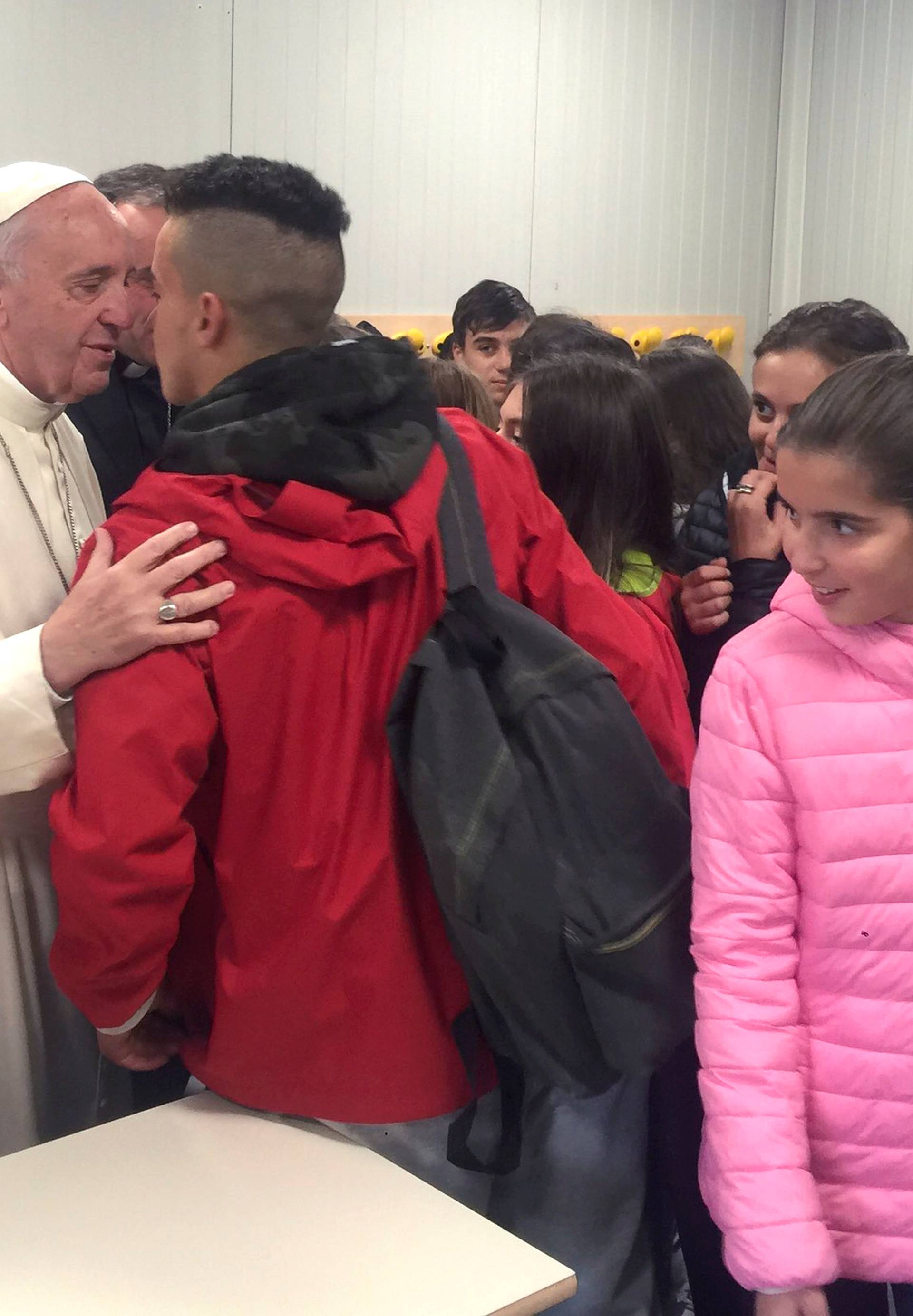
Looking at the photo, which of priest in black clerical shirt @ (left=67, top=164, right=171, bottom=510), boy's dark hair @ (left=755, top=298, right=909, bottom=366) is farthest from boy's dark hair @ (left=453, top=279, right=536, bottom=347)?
boy's dark hair @ (left=755, top=298, right=909, bottom=366)

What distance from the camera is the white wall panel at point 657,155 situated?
4.91 metres

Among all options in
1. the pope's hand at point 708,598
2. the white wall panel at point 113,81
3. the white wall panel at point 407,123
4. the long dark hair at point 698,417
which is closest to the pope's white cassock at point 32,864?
the pope's hand at point 708,598

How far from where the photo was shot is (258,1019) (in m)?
1.39

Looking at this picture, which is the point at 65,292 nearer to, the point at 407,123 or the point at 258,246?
the point at 258,246

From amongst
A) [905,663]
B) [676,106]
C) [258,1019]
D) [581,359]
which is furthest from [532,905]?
[676,106]

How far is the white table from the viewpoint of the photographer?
1126 millimetres

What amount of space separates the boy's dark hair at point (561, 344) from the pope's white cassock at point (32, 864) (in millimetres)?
737

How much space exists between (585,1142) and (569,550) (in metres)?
0.69

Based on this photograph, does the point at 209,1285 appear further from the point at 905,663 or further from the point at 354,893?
the point at 905,663

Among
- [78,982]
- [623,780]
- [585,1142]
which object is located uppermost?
[623,780]

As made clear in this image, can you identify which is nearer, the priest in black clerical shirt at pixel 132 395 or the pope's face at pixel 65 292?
the pope's face at pixel 65 292

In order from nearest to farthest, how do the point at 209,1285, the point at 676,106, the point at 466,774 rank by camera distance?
1. the point at 209,1285
2. the point at 466,774
3. the point at 676,106

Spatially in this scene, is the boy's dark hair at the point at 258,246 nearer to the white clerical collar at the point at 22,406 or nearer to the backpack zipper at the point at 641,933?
the white clerical collar at the point at 22,406

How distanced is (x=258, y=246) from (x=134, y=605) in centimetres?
44
